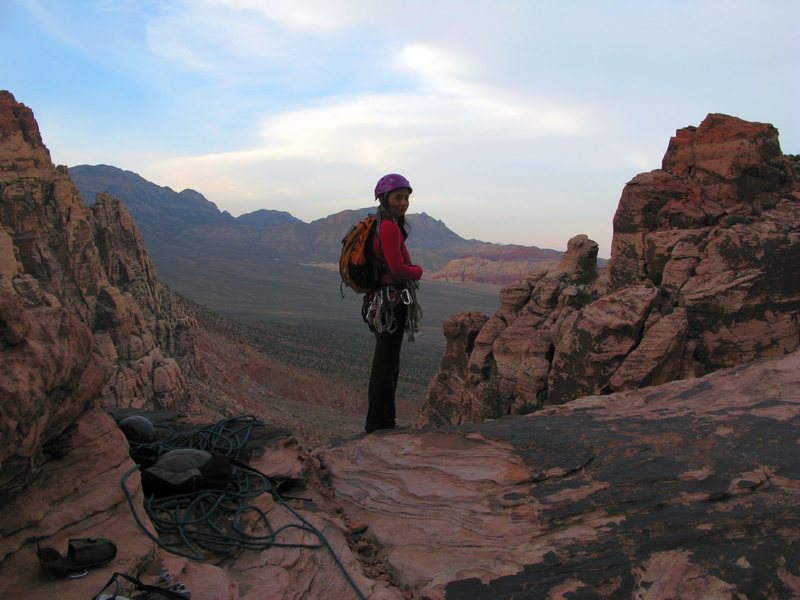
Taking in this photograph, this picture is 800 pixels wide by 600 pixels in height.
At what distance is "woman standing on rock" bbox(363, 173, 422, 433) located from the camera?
237 inches

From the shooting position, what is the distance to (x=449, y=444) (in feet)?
18.9

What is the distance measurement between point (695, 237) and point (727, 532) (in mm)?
10081

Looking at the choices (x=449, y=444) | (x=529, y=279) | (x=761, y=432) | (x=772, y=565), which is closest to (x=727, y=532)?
(x=772, y=565)

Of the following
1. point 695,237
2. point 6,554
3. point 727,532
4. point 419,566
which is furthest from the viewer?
point 695,237

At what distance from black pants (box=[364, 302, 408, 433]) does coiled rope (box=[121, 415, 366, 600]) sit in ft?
6.08

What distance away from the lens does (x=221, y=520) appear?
14.3 ft

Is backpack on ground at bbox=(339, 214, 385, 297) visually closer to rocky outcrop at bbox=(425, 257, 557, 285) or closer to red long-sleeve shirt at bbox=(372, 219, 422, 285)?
red long-sleeve shirt at bbox=(372, 219, 422, 285)

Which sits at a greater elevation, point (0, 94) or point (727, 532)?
point (0, 94)

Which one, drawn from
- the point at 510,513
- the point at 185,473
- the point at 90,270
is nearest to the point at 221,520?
the point at 185,473

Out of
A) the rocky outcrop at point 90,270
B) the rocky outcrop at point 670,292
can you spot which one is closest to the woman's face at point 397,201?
the rocky outcrop at point 670,292

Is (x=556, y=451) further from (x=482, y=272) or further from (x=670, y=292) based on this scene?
(x=482, y=272)

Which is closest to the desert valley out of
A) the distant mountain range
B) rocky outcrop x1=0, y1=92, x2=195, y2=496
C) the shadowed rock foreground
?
the shadowed rock foreground

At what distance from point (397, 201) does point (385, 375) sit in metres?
1.84

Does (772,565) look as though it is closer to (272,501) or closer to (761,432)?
(761,432)
